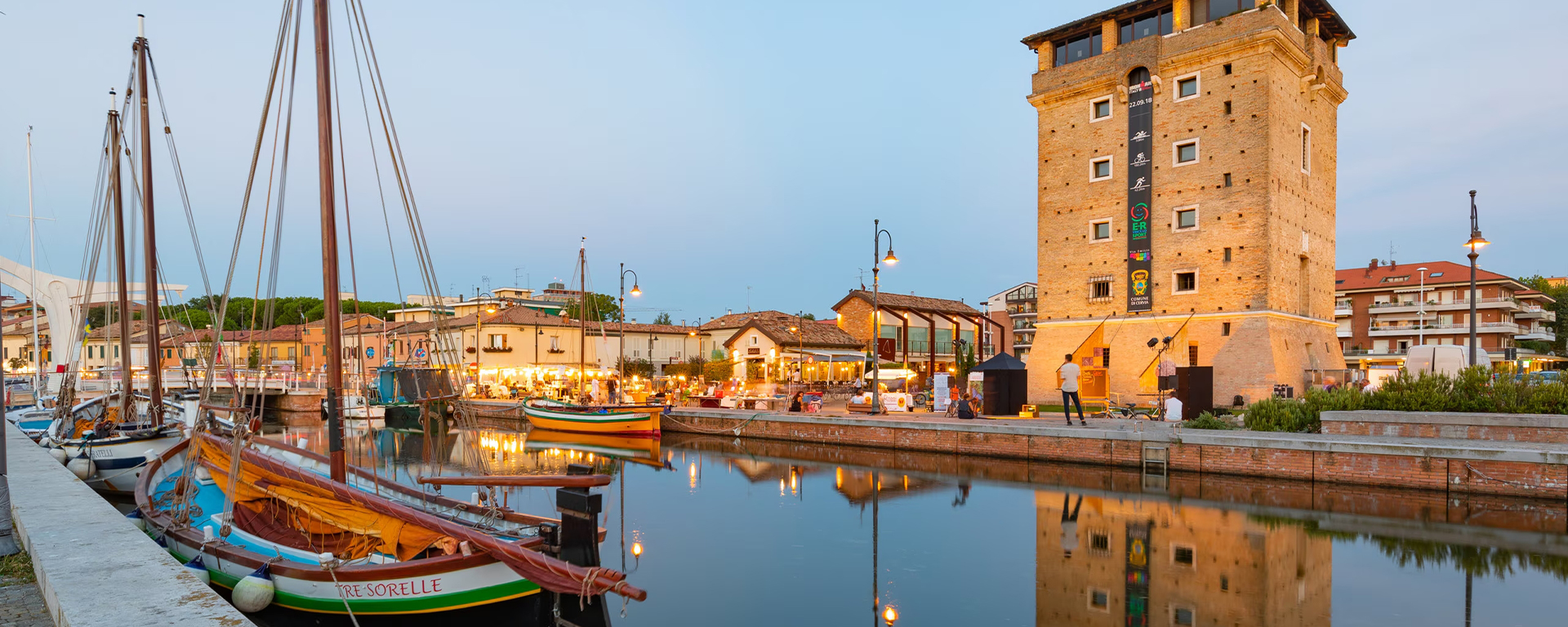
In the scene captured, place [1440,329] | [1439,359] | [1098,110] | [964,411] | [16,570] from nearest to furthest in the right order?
[16,570]
[1439,359]
[964,411]
[1098,110]
[1440,329]

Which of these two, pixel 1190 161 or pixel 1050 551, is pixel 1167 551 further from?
pixel 1190 161

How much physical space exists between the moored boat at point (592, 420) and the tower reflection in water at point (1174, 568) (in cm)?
1591

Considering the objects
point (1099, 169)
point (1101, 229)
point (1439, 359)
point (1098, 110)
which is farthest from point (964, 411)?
point (1098, 110)

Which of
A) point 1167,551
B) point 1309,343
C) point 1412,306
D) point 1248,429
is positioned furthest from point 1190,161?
point 1412,306

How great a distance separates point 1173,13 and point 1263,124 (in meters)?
5.40

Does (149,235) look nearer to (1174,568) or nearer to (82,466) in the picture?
(82,466)

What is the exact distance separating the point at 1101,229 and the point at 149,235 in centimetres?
2860

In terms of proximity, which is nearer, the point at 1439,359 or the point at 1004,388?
the point at 1439,359

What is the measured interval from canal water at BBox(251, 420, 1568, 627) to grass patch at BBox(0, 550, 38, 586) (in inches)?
84.5

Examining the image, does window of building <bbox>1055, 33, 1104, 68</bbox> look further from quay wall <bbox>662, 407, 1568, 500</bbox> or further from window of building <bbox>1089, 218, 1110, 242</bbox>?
quay wall <bbox>662, 407, 1568, 500</bbox>

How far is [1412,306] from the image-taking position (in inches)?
2199

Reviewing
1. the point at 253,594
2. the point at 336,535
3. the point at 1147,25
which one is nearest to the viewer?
the point at 253,594

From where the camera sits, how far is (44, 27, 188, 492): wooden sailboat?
1549 cm

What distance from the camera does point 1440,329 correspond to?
176ft
